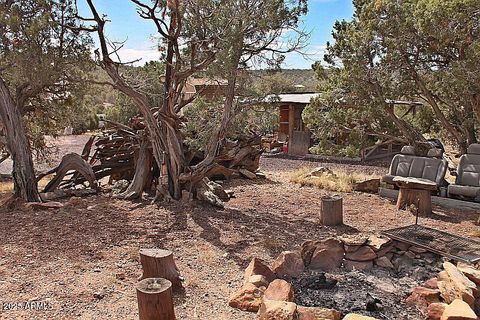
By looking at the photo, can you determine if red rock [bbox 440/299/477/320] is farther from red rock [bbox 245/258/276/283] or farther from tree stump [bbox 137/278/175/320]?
tree stump [bbox 137/278/175/320]

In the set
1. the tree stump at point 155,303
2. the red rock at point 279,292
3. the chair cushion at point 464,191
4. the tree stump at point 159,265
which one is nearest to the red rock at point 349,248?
the red rock at point 279,292

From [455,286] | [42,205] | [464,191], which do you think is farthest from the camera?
[464,191]

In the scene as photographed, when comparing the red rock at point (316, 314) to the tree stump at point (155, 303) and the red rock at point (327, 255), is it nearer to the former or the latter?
the tree stump at point (155, 303)

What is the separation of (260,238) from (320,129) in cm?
584

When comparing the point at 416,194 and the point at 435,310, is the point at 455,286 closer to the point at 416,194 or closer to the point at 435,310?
the point at 435,310

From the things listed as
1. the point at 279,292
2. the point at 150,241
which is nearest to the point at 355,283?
the point at 279,292

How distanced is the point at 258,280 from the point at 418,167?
666 centimetres

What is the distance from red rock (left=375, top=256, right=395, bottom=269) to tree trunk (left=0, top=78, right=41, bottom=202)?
6.61 m

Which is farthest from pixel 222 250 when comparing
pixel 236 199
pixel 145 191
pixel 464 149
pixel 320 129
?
pixel 464 149

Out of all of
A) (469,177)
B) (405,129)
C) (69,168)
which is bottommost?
(469,177)

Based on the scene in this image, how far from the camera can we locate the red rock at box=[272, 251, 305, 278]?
4.79 metres

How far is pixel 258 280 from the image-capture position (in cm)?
434

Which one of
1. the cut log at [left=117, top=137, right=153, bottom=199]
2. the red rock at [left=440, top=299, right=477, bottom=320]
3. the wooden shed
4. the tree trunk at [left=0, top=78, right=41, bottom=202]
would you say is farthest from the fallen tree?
the wooden shed

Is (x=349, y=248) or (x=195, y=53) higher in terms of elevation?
(x=195, y=53)
